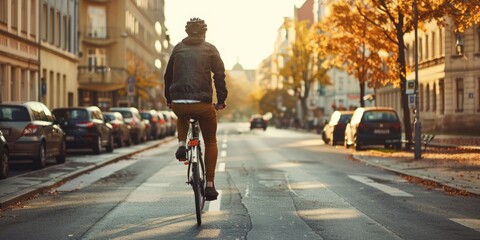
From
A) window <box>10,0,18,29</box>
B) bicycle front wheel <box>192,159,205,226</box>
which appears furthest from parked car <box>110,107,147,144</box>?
bicycle front wheel <box>192,159,205,226</box>

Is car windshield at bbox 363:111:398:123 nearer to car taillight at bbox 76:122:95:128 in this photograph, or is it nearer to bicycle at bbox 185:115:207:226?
car taillight at bbox 76:122:95:128

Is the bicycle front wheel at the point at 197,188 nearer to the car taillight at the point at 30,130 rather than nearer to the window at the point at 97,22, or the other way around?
the car taillight at the point at 30,130

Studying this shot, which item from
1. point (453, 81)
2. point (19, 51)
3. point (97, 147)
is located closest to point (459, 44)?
point (453, 81)

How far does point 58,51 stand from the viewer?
161ft

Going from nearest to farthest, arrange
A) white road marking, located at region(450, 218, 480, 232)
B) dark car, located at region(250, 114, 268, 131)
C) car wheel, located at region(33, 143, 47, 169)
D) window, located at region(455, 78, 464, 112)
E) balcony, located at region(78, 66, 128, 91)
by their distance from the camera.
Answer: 1. white road marking, located at region(450, 218, 480, 232)
2. car wheel, located at region(33, 143, 47, 169)
3. window, located at region(455, 78, 464, 112)
4. balcony, located at region(78, 66, 128, 91)
5. dark car, located at region(250, 114, 268, 131)

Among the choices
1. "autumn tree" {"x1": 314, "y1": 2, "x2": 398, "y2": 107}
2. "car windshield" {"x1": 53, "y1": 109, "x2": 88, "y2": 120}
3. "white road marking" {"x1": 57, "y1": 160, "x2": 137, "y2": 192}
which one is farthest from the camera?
"autumn tree" {"x1": 314, "y1": 2, "x2": 398, "y2": 107}

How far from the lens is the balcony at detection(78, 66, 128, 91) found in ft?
227

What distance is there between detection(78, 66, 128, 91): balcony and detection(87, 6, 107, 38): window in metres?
3.23

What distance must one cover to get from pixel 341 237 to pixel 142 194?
5.50 metres

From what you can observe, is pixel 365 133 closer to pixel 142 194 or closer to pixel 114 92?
pixel 142 194

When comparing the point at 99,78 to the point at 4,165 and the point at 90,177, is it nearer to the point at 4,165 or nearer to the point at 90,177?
the point at 90,177

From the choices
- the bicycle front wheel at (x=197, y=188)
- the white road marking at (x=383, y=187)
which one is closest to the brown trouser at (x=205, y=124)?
the bicycle front wheel at (x=197, y=188)

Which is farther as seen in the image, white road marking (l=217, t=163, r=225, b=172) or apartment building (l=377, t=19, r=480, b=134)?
apartment building (l=377, t=19, r=480, b=134)

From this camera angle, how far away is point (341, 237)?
28.7 feet
